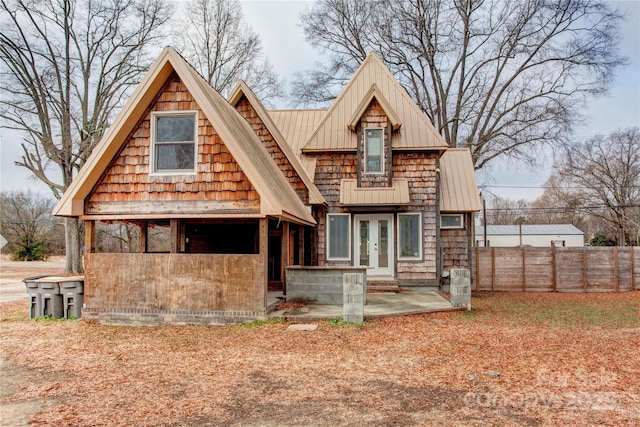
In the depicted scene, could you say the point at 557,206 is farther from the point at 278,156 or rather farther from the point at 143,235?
the point at 143,235

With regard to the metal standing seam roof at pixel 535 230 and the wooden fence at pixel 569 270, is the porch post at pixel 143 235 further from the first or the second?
the metal standing seam roof at pixel 535 230

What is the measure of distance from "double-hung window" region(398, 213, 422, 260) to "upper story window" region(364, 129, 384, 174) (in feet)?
5.54

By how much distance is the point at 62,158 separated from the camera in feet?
74.7

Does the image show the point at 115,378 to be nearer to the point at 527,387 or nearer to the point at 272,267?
the point at 527,387

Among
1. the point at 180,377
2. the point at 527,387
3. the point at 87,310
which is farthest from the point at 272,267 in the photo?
Answer: the point at 527,387

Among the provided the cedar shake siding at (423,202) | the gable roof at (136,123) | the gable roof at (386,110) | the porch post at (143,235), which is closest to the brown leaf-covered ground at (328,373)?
the gable roof at (136,123)

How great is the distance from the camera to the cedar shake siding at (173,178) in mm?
9250

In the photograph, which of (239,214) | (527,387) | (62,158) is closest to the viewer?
(527,387)

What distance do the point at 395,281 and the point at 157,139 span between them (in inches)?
318

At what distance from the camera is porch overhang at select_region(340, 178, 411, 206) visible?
14.1 metres

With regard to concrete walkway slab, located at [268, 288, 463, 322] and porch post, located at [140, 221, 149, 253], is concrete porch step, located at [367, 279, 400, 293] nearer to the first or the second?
concrete walkway slab, located at [268, 288, 463, 322]

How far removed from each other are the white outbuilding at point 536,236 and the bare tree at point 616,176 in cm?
372

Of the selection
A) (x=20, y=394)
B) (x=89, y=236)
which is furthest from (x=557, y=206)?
(x=20, y=394)

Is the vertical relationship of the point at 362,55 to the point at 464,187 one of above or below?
above
